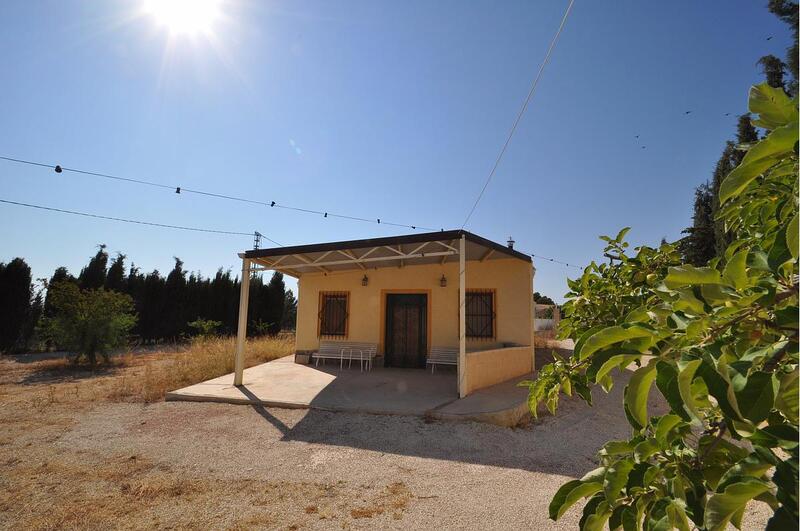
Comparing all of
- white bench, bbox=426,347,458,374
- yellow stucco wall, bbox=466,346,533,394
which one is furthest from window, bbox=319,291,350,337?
yellow stucco wall, bbox=466,346,533,394

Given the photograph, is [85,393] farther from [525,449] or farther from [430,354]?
[525,449]

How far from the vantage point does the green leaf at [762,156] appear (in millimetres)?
399

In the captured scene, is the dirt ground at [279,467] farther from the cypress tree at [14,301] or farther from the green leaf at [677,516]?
the cypress tree at [14,301]

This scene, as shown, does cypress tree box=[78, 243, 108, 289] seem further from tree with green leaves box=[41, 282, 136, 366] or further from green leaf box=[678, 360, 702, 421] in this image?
green leaf box=[678, 360, 702, 421]

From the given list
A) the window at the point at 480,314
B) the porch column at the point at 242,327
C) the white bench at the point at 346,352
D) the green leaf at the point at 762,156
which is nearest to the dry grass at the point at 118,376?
the porch column at the point at 242,327

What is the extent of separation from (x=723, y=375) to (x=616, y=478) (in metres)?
0.31

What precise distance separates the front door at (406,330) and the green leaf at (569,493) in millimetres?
8366

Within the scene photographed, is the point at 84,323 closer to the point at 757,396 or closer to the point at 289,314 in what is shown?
the point at 757,396

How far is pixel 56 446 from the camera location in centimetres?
406

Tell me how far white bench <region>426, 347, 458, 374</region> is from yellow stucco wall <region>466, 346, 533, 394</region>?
4.22 feet

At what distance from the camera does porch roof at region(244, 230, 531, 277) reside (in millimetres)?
6367

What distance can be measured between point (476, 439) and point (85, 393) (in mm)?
7188

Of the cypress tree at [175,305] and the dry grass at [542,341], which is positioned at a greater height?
the cypress tree at [175,305]

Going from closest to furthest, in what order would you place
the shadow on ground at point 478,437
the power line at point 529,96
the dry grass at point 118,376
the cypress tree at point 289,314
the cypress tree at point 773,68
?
the power line at point 529,96
the shadow on ground at point 478,437
the dry grass at point 118,376
the cypress tree at point 773,68
the cypress tree at point 289,314
